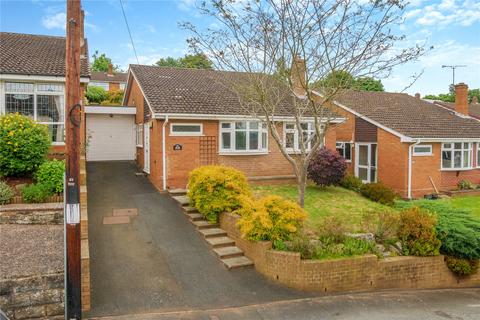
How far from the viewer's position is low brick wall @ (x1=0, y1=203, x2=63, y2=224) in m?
9.45

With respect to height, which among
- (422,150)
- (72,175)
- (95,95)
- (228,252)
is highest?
(95,95)

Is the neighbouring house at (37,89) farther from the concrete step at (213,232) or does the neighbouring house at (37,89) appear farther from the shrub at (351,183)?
the shrub at (351,183)

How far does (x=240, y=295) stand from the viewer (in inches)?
300

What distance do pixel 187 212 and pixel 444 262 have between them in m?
7.45

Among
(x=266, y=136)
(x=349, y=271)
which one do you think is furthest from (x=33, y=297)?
(x=266, y=136)

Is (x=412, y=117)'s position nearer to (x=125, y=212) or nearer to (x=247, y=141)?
(x=247, y=141)

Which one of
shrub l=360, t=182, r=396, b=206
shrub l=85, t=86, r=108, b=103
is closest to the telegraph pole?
shrub l=360, t=182, r=396, b=206

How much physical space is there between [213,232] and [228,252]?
45.8 inches

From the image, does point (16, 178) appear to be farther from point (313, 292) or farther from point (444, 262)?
point (444, 262)

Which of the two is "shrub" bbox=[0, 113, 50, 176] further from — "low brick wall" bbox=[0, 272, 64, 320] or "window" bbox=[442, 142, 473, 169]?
"window" bbox=[442, 142, 473, 169]

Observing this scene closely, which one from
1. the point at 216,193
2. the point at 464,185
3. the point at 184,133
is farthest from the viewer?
the point at 464,185

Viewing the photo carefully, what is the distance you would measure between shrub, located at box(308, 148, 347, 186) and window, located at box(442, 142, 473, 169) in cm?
744

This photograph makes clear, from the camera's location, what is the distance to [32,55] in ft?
49.2

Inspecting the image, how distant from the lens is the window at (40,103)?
13.0 m
